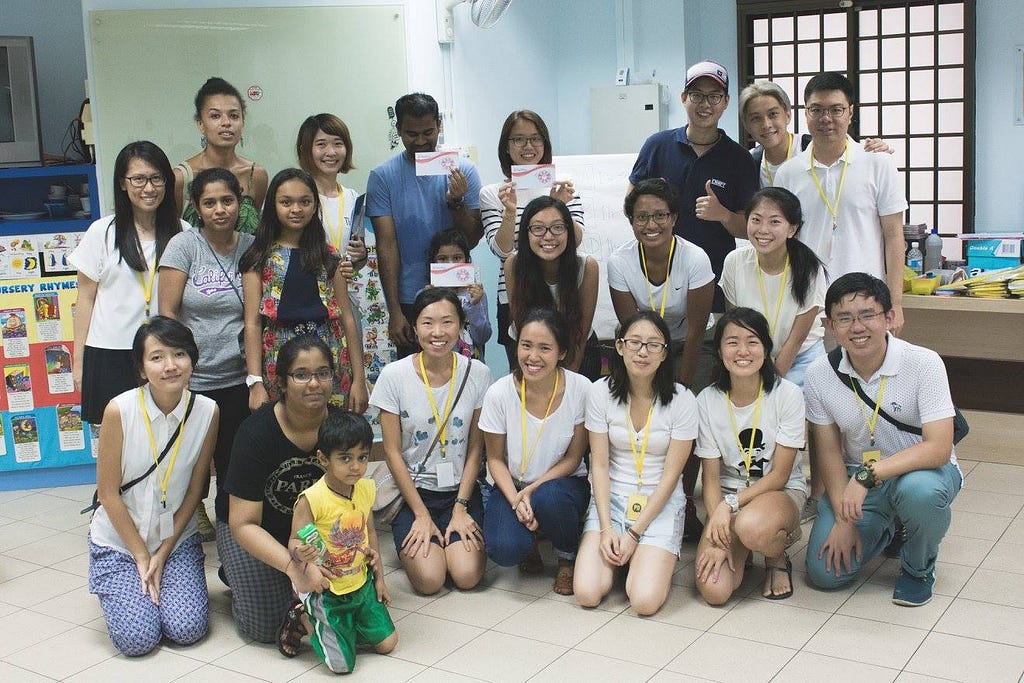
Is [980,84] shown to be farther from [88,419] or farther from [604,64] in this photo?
[88,419]

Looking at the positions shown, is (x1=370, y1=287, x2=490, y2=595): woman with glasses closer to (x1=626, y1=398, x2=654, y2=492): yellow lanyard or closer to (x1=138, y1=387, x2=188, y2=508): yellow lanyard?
(x1=626, y1=398, x2=654, y2=492): yellow lanyard

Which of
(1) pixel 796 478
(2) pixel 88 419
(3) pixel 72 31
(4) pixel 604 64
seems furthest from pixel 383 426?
(4) pixel 604 64

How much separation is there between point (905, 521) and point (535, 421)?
1224 millimetres

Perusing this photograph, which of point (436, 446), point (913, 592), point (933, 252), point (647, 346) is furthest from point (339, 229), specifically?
point (933, 252)

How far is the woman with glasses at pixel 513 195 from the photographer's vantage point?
3.98 meters

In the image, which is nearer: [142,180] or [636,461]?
[636,461]

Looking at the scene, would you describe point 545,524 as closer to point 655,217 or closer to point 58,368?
point 655,217

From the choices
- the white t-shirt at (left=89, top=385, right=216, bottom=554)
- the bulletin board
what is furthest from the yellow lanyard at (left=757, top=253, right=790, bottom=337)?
the bulletin board

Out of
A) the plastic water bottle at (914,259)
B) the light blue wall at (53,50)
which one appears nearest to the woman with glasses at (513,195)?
the plastic water bottle at (914,259)

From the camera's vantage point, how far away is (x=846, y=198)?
399 cm

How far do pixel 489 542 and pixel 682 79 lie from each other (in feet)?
14.6

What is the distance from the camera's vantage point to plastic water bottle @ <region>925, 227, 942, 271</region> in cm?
516

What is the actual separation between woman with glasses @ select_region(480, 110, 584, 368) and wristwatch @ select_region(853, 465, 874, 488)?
1.28m

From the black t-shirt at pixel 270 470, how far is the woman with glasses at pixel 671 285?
1.26 m
